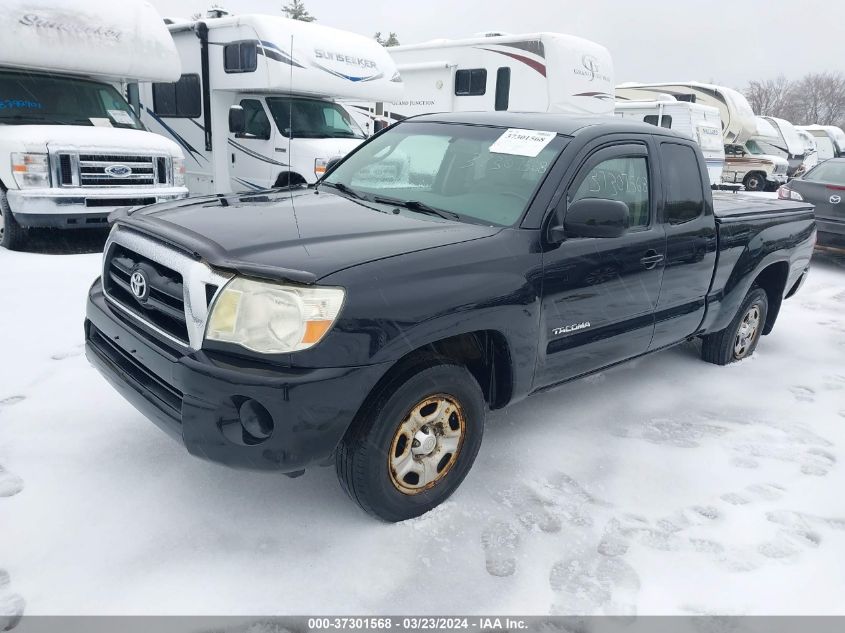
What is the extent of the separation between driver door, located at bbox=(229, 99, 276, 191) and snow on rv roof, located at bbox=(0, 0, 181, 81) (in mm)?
1234

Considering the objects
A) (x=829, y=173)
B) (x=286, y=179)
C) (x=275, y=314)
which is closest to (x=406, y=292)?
(x=275, y=314)

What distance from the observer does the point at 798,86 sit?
266 feet

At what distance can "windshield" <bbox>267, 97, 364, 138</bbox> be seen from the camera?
967 centimetres

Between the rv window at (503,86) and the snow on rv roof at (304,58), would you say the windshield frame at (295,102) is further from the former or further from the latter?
the rv window at (503,86)

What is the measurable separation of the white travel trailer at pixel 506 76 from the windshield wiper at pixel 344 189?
308 inches

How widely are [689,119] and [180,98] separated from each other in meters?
12.3

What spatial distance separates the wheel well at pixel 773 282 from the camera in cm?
536

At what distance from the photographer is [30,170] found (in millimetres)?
7055

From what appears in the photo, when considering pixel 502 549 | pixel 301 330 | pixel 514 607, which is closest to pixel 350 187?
pixel 301 330

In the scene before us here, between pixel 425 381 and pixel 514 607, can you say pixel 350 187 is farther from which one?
pixel 514 607

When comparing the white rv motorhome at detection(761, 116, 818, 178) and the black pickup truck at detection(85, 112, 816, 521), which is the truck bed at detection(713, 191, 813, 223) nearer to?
the black pickup truck at detection(85, 112, 816, 521)

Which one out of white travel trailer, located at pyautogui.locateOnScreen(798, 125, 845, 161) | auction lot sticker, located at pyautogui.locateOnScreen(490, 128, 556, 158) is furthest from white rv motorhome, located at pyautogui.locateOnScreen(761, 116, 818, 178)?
auction lot sticker, located at pyautogui.locateOnScreen(490, 128, 556, 158)

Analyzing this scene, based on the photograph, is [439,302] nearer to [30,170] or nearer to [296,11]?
[30,170]

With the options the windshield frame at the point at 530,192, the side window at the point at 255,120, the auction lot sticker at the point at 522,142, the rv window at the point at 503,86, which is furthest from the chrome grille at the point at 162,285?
the rv window at the point at 503,86
